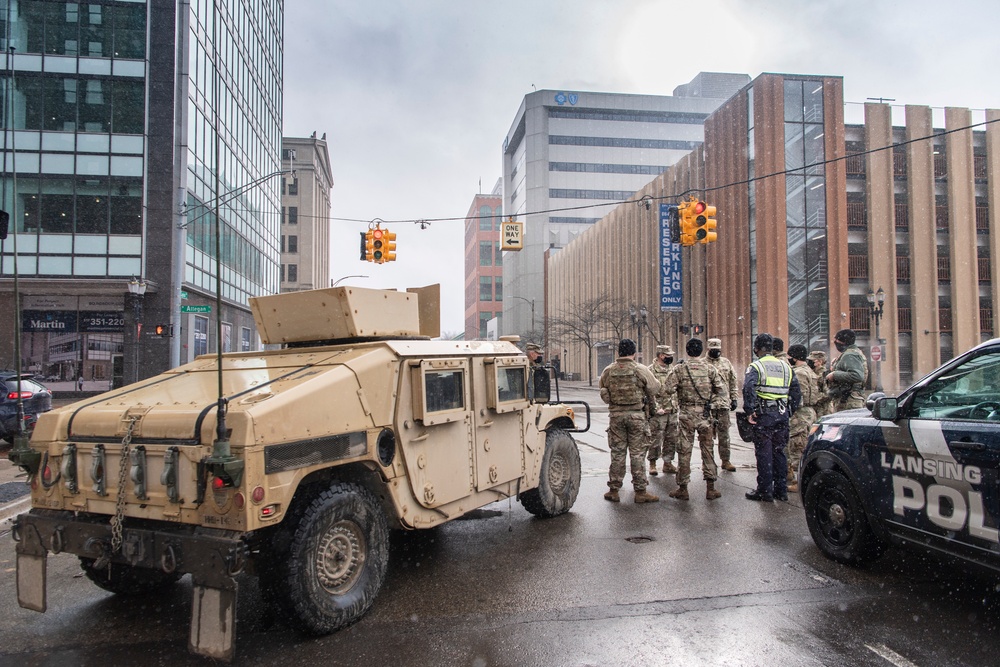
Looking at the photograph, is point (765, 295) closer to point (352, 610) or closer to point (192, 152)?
point (192, 152)

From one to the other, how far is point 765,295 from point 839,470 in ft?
88.9

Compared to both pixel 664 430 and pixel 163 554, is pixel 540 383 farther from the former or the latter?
pixel 163 554

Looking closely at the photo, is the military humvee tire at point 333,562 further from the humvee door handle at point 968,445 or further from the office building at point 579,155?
the office building at point 579,155

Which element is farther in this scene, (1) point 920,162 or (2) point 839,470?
(1) point 920,162

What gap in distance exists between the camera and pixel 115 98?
25.6 meters

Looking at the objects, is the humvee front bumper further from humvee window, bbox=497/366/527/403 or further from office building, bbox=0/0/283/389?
office building, bbox=0/0/283/389

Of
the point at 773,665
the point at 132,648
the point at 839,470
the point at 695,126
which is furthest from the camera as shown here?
the point at 695,126

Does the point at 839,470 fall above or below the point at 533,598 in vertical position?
above

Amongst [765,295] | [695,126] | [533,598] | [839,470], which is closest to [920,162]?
[765,295]

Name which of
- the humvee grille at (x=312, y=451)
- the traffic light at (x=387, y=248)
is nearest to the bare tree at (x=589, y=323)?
the traffic light at (x=387, y=248)

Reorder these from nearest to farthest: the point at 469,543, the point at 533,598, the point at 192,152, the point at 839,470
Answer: the point at 533,598
the point at 839,470
the point at 469,543
the point at 192,152

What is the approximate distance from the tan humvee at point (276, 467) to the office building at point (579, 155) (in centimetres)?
6761

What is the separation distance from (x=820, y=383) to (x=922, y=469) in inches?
210

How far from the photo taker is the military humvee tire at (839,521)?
495 cm
